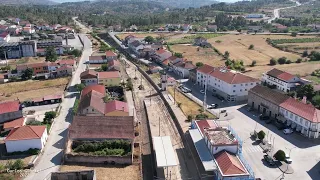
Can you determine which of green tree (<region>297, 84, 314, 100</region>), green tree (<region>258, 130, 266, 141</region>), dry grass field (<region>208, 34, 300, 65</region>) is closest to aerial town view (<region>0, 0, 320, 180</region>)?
green tree (<region>258, 130, 266, 141</region>)

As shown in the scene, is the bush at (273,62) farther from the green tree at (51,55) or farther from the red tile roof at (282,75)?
the green tree at (51,55)

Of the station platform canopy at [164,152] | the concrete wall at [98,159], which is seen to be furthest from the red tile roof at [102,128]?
the station platform canopy at [164,152]

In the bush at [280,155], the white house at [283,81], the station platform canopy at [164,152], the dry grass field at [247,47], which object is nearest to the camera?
the station platform canopy at [164,152]

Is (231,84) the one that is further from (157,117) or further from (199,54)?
(199,54)

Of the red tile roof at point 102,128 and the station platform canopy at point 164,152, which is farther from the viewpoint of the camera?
the red tile roof at point 102,128

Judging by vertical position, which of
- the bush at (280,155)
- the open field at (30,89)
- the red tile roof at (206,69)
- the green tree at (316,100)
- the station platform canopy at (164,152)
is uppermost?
the red tile roof at (206,69)

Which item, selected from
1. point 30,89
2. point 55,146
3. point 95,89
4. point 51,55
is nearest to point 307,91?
point 95,89

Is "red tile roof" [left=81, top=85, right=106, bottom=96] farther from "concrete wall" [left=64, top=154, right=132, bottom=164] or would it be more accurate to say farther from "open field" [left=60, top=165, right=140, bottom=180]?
"open field" [left=60, top=165, right=140, bottom=180]
